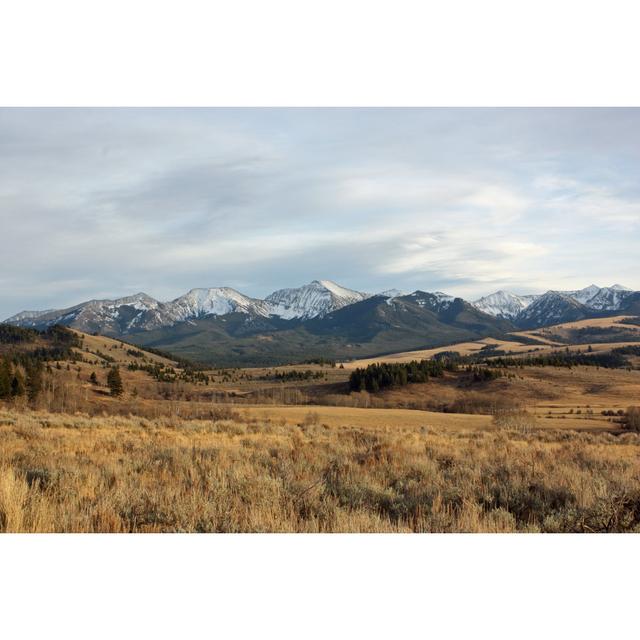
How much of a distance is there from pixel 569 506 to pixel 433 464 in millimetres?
3488

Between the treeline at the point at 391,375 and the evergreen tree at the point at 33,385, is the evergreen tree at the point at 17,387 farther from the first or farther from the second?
the treeline at the point at 391,375

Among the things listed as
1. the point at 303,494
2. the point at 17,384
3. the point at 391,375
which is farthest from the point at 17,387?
the point at 303,494

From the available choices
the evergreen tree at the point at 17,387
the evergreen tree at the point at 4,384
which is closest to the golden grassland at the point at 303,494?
the evergreen tree at the point at 4,384

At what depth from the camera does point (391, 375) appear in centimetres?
9431

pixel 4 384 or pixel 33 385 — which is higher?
pixel 4 384

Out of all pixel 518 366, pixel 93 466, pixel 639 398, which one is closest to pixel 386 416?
pixel 93 466

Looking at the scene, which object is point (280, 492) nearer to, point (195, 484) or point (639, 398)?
point (195, 484)

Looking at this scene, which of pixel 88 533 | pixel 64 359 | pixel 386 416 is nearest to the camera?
pixel 88 533

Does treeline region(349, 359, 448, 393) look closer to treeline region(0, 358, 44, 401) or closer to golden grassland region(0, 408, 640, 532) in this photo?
treeline region(0, 358, 44, 401)

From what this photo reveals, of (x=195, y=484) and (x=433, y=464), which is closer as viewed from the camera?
(x=195, y=484)

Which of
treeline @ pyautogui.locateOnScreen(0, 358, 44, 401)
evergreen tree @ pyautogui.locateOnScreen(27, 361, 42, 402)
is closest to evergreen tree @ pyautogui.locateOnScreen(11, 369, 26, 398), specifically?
treeline @ pyautogui.locateOnScreen(0, 358, 44, 401)

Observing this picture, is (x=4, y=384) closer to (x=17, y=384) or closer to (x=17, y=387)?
(x=17, y=387)

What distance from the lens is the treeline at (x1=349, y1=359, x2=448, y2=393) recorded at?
93.0 m

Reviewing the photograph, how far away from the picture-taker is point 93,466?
372 inches
